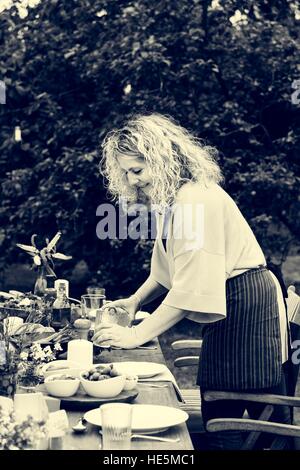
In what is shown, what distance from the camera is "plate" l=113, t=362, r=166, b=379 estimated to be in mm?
3229

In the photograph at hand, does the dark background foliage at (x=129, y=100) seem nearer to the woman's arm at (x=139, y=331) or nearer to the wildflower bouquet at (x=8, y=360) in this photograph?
the woman's arm at (x=139, y=331)

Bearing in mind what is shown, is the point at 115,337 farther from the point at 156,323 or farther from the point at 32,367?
the point at 32,367

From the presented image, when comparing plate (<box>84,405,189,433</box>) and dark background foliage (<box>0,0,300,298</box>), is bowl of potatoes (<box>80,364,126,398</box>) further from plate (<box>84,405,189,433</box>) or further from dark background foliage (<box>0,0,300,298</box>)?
dark background foliage (<box>0,0,300,298</box>)

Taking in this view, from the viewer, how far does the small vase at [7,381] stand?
275cm

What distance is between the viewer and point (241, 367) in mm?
3262

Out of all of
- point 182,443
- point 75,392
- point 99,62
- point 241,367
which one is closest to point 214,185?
point 241,367

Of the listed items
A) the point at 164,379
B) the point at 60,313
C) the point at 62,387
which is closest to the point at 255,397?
the point at 164,379

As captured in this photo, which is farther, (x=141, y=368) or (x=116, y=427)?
(x=141, y=368)

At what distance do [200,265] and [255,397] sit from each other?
1.77 ft

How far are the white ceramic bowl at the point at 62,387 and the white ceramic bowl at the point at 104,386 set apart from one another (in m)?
0.03

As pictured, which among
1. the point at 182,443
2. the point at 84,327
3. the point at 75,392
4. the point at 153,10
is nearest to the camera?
the point at 182,443

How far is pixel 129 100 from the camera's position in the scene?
687cm

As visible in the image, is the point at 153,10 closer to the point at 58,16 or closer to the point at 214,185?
the point at 58,16

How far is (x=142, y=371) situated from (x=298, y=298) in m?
0.88
